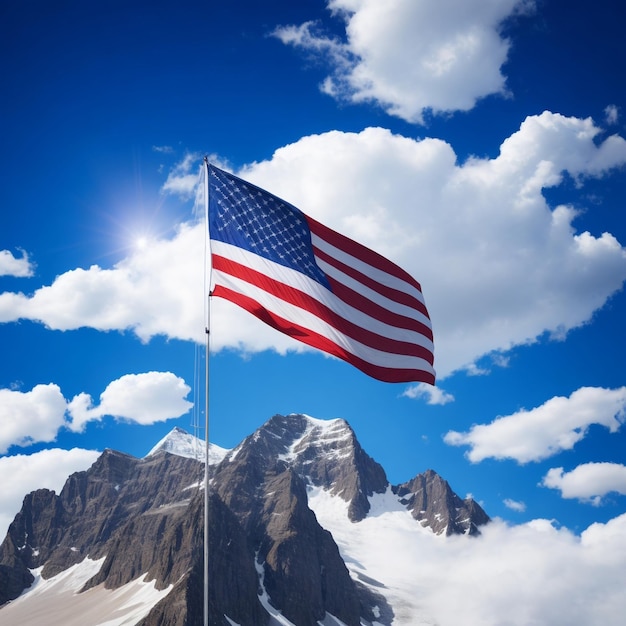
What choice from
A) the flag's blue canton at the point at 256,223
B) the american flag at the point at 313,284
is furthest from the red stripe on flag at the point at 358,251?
the flag's blue canton at the point at 256,223

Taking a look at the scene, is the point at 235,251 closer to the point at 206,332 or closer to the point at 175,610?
the point at 206,332

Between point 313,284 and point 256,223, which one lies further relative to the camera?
point 313,284

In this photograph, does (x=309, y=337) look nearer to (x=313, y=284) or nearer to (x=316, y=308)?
(x=316, y=308)

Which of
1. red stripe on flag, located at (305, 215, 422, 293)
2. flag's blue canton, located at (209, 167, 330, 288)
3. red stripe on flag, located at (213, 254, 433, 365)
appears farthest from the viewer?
red stripe on flag, located at (305, 215, 422, 293)

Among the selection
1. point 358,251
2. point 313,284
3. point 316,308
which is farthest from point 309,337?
point 358,251

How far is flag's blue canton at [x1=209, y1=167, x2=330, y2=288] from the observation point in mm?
20750

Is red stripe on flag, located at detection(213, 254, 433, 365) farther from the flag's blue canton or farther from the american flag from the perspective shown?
the flag's blue canton

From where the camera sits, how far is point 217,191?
20922mm

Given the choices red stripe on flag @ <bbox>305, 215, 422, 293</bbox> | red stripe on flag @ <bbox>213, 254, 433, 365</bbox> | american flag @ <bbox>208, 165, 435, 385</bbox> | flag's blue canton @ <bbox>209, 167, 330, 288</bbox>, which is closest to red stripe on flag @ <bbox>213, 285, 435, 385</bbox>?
american flag @ <bbox>208, 165, 435, 385</bbox>

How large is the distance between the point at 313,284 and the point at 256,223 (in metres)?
2.50

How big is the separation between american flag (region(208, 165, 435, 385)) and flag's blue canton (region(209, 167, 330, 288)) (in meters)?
0.03

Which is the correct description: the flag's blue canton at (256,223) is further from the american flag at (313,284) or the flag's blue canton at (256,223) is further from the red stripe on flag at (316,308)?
the red stripe on flag at (316,308)

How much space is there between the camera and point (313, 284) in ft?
71.3

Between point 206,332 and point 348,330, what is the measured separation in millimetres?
→ 4918
